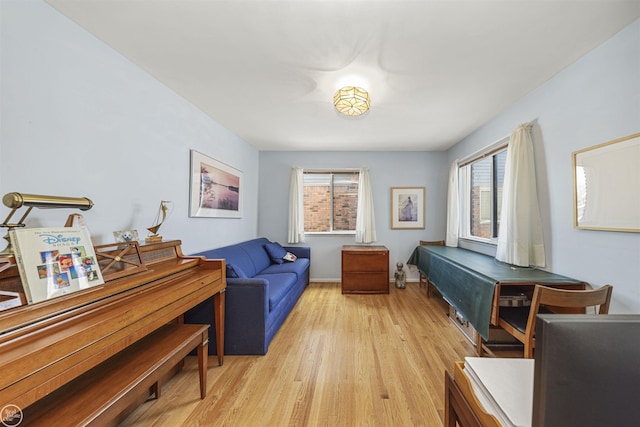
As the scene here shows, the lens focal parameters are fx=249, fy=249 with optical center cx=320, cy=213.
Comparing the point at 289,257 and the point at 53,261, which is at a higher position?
the point at 53,261

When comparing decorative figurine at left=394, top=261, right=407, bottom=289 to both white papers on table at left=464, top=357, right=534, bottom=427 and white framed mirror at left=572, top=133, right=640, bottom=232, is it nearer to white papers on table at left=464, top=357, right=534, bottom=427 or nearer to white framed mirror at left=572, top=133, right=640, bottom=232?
white framed mirror at left=572, top=133, right=640, bottom=232

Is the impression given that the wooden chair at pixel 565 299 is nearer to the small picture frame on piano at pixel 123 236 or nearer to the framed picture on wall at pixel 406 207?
the small picture frame on piano at pixel 123 236

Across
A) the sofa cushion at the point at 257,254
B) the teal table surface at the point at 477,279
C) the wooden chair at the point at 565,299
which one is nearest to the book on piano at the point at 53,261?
the sofa cushion at the point at 257,254

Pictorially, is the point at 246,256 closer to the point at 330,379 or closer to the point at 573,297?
the point at 330,379

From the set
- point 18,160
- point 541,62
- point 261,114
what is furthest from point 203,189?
point 541,62

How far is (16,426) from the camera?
0.92 m

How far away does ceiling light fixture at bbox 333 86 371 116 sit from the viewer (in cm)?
210

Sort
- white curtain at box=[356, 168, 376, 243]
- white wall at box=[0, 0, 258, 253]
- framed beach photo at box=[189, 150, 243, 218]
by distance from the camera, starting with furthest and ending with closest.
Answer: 1. white curtain at box=[356, 168, 376, 243]
2. framed beach photo at box=[189, 150, 243, 218]
3. white wall at box=[0, 0, 258, 253]

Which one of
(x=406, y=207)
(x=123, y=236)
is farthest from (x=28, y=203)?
(x=406, y=207)

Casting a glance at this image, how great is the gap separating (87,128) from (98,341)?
4.36ft

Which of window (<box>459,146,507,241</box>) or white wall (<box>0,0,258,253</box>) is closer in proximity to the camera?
white wall (<box>0,0,258,253</box>)

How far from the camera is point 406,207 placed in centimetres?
440

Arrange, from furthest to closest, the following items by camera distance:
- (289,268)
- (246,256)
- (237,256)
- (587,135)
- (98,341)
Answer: (289,268) < (246,256) < (237,256) < (587,135) < (98,341)

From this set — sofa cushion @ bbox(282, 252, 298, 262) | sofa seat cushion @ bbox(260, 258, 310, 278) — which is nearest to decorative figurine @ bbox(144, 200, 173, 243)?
sofa seat cushion @ bbox(260, 258, 310, 278)
